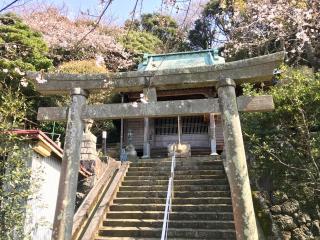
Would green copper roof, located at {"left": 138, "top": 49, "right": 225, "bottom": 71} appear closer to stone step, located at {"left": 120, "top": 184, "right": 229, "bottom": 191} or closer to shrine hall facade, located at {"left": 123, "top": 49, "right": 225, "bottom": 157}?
shrine hall facade, located at {"left": 123, "top": 49, "right": 225, "bottom": 157}

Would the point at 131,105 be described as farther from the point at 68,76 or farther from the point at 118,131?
the point at 118,131

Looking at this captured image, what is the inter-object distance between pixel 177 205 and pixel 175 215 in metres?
0.48

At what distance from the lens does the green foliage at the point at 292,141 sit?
31.2 feet

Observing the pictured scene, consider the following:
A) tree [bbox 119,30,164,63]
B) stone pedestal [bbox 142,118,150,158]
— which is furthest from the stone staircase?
tree [bbox 119,30,164,63]

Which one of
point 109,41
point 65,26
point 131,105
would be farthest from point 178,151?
point 65,26


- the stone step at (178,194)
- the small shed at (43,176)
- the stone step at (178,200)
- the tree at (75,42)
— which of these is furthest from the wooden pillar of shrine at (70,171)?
the tree at (75,42)

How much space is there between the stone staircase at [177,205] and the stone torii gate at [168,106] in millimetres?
2928

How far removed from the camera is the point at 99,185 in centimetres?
1051

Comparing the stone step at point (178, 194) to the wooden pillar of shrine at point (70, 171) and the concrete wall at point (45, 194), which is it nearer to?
the concrete wall at point (45, 194)

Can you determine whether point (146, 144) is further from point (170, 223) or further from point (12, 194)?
point (12, 194)

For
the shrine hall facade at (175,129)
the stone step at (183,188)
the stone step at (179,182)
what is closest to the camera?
the stone step at (183,188)

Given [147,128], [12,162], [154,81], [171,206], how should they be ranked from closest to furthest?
[12,162]
[154,81]
[171,206]
[147,128]

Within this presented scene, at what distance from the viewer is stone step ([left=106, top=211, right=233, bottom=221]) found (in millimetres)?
8984

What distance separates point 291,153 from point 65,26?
20846mm
